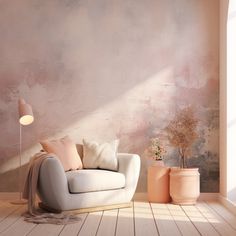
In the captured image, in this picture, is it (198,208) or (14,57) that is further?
(14,57)

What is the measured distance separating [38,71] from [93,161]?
167 cm

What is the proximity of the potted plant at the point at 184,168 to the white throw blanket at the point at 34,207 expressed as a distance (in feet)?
5.67

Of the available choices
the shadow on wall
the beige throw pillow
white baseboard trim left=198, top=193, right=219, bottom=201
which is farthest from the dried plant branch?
the shadow on wall

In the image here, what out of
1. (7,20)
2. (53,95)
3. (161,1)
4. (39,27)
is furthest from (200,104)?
(7,20)

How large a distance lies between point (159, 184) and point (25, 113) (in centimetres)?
211

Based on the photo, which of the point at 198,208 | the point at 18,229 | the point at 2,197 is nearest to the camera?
the point at 18,229

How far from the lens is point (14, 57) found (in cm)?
737

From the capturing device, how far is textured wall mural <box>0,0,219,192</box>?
24.1ft

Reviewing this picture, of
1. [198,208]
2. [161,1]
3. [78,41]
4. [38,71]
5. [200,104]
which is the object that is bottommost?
[198,208]

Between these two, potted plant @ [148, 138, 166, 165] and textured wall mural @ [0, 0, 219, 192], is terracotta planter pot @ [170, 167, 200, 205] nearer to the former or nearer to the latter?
potted plant @ [148, 138, 166, 165]

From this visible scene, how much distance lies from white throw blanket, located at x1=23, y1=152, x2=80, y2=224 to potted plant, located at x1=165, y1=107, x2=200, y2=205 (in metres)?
1.73

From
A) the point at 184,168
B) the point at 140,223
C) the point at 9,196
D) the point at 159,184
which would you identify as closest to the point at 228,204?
the point at 184,168

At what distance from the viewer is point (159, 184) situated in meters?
6.99

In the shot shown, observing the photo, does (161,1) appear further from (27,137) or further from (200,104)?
(27,137)
